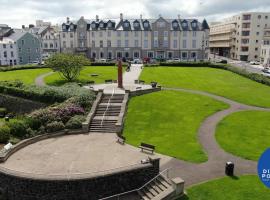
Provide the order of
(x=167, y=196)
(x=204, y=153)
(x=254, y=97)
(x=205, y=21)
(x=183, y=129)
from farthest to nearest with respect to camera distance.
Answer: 1. (x=205, y=21)
2. (x=254, y=97)
3. (x=183, y=129)
4. (x=204, y=153)
5. (x=167, y=196)

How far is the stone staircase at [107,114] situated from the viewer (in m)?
29.6

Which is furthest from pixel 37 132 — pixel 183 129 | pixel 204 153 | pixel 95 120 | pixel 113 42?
pixel 113 42

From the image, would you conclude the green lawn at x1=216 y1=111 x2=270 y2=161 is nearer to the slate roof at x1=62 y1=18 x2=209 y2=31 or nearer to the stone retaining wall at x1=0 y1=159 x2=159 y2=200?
the stone retaining wall at x1=0 y1=159 x2=159 y2=200

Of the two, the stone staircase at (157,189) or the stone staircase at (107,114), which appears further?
the stone staircase at (107,114)

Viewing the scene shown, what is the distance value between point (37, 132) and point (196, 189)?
55.8 feet

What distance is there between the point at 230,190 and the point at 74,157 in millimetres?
11441

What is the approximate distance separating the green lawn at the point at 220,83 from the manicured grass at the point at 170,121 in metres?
5.03

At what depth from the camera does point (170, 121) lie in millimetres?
30938

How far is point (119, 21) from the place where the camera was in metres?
91.6

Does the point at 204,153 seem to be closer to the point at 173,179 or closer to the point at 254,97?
the point at 173,179

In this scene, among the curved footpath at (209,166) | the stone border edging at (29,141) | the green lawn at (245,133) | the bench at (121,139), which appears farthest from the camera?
the bench at (121,139)

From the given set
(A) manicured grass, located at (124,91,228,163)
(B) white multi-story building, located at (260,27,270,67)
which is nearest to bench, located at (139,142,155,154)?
(A) manicured grass, located at (124,91,228,163)

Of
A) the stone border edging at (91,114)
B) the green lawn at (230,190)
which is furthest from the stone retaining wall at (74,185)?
the stone border edging at (91,114)

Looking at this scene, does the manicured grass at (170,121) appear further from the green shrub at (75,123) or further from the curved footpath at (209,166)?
the green shrub at (75,123)
